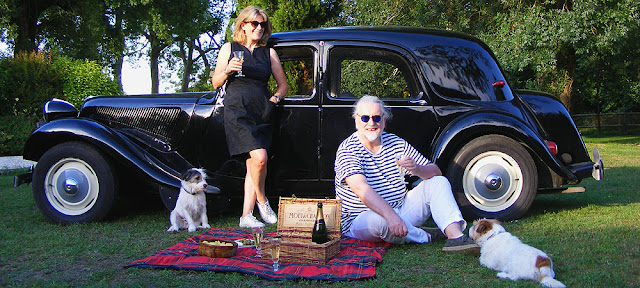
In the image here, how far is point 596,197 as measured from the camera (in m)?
6.84

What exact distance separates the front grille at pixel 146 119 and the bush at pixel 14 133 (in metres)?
8.48

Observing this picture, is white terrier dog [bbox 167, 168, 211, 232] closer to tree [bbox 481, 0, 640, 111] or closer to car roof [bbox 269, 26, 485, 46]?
car roof [bbox 269, 26, 485, 46]

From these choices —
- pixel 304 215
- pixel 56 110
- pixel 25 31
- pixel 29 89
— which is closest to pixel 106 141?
pixel 56 110

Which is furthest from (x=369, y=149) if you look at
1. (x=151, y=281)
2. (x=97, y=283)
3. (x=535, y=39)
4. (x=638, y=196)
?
(x=535, y=39)

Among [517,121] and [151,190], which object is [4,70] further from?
[517,121]

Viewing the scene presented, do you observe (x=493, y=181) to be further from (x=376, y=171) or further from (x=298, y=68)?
(x=298, y=68)

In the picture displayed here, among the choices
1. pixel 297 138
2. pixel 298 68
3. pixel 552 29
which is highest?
pixel 552 29

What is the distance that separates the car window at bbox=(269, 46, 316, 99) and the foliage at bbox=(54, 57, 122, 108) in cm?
1054

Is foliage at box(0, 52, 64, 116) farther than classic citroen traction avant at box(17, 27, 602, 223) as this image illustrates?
Yes

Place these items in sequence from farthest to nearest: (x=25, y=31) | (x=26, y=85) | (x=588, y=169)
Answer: (x=25, y=31) < (x=26, y=85) < (x=588, y=169)

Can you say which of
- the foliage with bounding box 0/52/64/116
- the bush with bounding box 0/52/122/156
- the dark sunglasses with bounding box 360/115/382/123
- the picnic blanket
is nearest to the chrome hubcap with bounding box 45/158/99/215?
the picnic blanket

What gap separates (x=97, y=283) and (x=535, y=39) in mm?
13527

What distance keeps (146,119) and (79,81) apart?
398 inches

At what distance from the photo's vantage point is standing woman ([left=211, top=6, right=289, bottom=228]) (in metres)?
4.94
